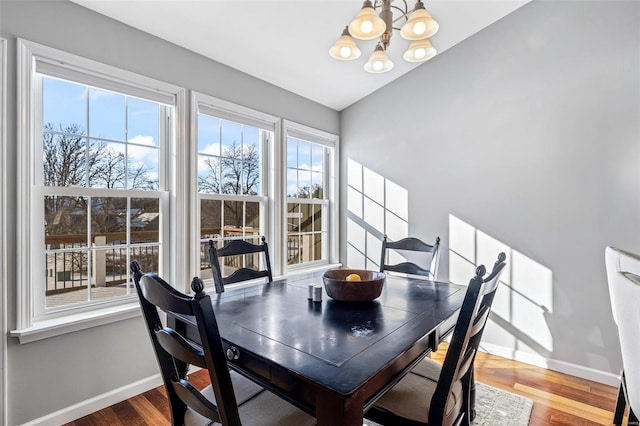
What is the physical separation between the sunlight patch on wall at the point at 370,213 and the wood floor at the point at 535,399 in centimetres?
145

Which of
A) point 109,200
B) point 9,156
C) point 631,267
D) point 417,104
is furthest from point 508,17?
point 9,156

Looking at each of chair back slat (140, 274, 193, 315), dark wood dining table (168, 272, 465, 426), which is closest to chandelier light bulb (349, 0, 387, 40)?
dark wood dining table (168, 272, 465, 426)

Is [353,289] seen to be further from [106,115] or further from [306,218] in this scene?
[306,218]

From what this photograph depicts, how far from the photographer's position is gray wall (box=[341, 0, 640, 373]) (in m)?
2.35

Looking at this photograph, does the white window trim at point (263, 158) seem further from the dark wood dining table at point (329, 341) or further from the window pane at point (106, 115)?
the dark wood dining table at point (329, 341)

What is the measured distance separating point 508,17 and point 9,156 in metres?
3.67

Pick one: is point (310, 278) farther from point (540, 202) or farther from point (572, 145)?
point (572, 145)

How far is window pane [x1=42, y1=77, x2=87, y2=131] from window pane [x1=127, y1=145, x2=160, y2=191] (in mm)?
323

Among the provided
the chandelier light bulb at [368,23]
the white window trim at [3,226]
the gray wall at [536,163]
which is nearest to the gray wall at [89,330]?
the white window trim at [3,226]

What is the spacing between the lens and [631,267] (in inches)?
61.4

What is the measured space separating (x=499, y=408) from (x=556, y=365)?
0.87 meters

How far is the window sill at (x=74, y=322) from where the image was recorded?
1.77 meters

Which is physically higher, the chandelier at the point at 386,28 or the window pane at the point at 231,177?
the chandelier at the point at 386,28

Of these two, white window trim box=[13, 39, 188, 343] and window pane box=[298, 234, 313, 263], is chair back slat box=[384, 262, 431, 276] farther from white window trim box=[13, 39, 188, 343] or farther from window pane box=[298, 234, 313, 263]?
white window trim box=[13, 39, 188, 343]
